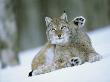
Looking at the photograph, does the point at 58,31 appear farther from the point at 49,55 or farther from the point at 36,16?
the point at 36,16

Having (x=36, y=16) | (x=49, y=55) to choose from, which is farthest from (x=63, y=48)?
(x=36, y=16)

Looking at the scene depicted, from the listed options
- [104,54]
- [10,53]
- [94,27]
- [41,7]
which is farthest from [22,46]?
[104,54]

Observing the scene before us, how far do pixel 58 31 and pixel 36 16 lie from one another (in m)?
1.51

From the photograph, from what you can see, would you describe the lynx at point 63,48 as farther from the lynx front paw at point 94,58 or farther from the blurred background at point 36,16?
the blurred background at point 36,16

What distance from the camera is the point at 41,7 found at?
10.9 feet

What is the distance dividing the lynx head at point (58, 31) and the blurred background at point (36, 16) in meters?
0.81

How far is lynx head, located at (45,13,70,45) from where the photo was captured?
6.57 ft

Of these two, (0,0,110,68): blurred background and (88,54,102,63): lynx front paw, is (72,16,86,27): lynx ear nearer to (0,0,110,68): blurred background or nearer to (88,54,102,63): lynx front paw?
(88,54,102,63): lynx front paw

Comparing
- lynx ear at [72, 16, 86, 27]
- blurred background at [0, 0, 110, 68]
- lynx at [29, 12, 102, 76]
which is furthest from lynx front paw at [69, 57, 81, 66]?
blurred background at [0, 0, 110, 68]

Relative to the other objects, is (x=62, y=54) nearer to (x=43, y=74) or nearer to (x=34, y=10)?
(x=43, y=74)

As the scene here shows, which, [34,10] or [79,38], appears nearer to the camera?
[79,38]

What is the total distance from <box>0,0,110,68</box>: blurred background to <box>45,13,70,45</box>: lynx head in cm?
81

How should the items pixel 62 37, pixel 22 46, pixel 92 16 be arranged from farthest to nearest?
pixel 22 46 < pixel 92 16 < pixel 62 37

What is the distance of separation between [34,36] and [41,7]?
0.80 feet
